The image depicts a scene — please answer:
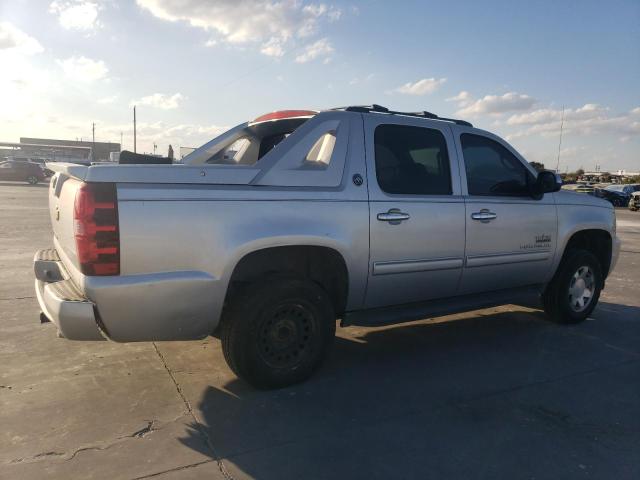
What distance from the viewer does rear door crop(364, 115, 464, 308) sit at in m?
3.92

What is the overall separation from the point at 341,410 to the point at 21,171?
3520cm

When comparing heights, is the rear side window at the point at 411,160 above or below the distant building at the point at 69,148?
below

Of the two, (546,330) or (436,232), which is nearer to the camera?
(436,232)

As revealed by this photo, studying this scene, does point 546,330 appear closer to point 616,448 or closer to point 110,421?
point 616,448

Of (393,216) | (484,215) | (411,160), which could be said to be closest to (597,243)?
(484,215)

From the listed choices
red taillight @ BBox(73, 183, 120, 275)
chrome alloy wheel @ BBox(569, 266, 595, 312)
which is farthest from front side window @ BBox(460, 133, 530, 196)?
red taillight @ BBox(73, 183, 120, 275)

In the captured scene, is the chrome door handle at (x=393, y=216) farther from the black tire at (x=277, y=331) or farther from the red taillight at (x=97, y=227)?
the red taillight at (x=97, y=227)

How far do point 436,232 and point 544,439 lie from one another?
1697 mm

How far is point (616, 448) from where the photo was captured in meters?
3.02

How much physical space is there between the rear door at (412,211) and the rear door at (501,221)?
17cm

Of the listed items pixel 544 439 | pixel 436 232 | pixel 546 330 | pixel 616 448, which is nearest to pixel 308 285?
pixel 436 232

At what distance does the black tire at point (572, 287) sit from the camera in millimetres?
5352

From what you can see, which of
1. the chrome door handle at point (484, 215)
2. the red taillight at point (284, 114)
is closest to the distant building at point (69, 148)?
the red taillight at point (284, 114)

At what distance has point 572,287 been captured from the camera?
5.45m
